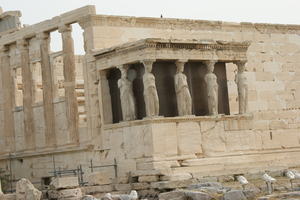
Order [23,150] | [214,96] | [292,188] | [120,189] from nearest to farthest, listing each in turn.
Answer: [292,188]
[120,189]
[214,96]
[23,150]

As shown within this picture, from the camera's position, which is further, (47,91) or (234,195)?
(47,91)

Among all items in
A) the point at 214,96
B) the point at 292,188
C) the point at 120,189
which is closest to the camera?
the point at 292,188

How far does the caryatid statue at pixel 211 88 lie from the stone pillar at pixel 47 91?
5.06 metres

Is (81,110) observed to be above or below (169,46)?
below

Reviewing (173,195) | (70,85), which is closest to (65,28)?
(70,85)

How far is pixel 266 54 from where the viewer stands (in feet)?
86.0

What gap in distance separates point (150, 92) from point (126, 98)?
0.78 metres

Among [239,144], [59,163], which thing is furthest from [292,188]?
[59,163]

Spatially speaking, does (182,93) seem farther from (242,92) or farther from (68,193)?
(68,193)

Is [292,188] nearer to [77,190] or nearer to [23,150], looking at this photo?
[77,190]

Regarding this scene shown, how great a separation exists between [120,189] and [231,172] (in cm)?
277

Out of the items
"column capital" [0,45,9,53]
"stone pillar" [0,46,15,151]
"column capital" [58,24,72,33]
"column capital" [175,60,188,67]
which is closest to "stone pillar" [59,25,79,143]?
"column capital" [58,24,72,33]

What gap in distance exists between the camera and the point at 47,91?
24766 millimetres

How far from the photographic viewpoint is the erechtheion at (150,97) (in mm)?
21250
